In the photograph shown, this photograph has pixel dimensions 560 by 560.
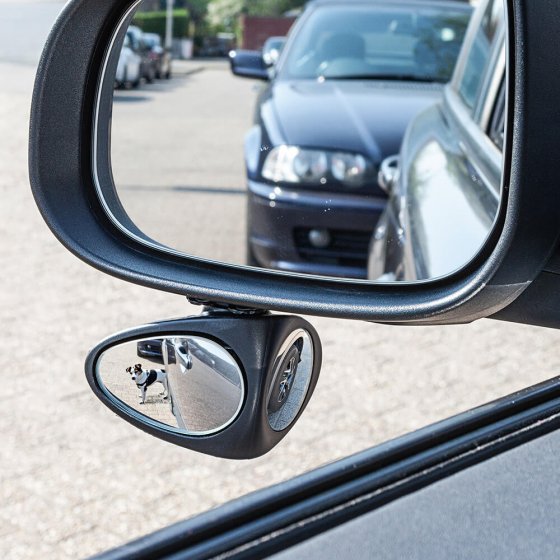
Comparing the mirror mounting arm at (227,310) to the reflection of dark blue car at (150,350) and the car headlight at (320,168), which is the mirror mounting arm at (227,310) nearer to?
the reflection of dark blue car at (150,350)

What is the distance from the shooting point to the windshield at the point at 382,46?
6.00m

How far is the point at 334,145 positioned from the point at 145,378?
163 inches

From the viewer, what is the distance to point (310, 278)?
1247 millimetres

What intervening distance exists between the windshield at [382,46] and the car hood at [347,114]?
0.93 feet

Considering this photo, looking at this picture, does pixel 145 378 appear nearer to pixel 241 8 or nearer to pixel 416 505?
pixel 416 505

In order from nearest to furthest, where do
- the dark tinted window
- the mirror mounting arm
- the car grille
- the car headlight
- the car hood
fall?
the mirror mounting arm < the dark tinted window < the car grille < the car headlight < the car hood

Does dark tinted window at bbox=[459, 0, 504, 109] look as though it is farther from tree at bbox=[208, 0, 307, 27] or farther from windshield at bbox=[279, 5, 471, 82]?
tree at bbox=[208, 0, 307, 27]

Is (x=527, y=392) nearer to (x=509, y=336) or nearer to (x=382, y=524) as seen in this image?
(x=382, y=524)

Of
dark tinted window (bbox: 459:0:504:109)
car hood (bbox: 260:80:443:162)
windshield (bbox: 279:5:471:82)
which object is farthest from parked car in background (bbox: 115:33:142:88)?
windshield (bbox: 279:5:471:82)

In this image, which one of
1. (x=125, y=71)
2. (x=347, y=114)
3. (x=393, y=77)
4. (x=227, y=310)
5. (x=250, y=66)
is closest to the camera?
(x=227, y=310)

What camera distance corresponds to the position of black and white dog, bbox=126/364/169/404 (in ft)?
A: 4.40

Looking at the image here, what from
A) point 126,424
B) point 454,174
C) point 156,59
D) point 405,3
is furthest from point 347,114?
point 156,59

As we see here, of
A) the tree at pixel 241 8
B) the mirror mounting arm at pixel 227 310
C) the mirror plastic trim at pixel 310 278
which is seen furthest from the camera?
the tree at pixel 241 8

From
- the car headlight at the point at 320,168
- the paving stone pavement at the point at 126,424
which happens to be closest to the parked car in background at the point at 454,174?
the paving stone pavement at the point at 126,424
